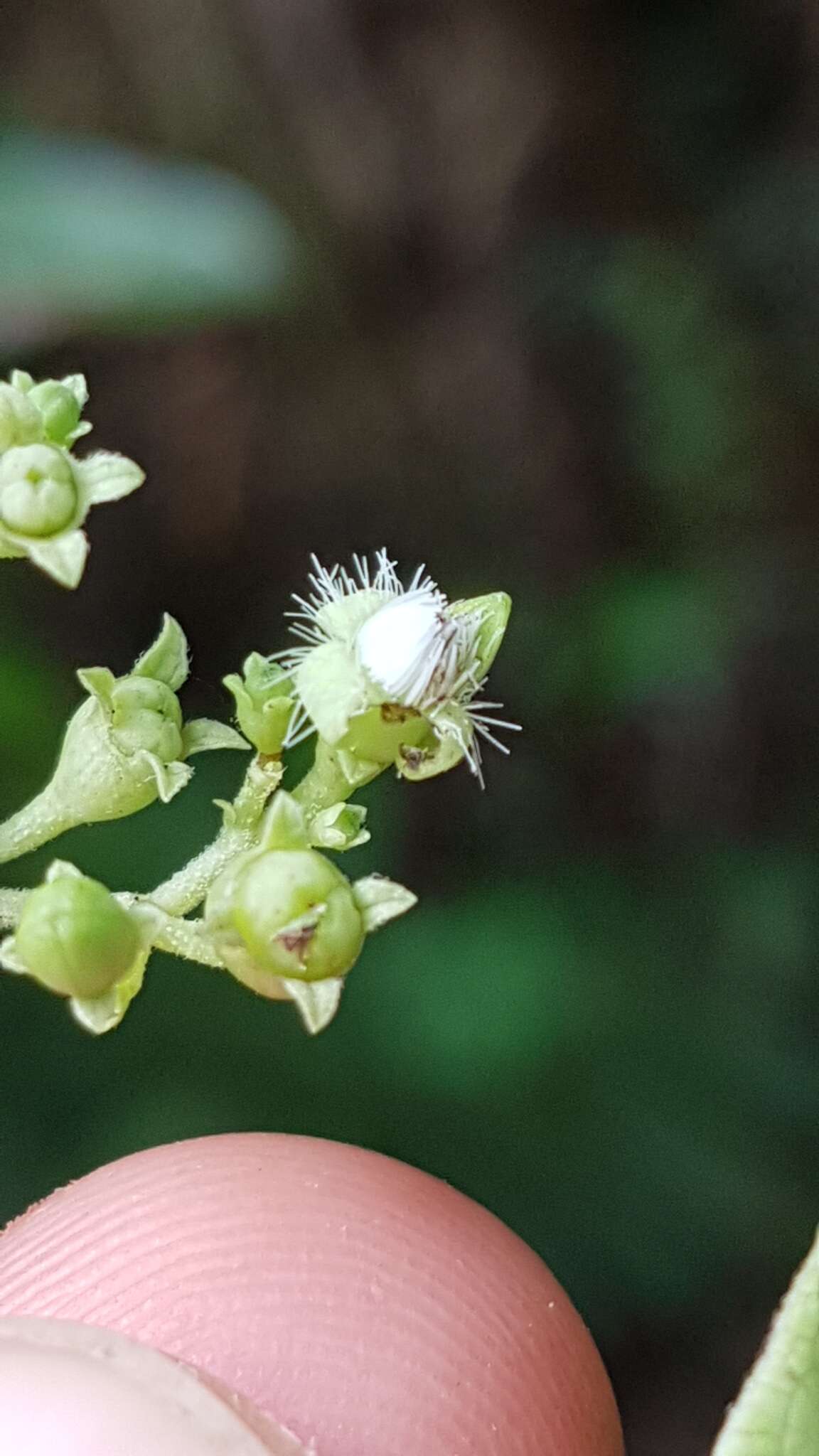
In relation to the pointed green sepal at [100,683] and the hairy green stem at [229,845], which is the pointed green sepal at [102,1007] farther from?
the pointed green sepal at [100,683]

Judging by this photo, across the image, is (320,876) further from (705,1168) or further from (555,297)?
(555,297)

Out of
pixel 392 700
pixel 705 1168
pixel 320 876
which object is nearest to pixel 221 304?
pixel 392 700

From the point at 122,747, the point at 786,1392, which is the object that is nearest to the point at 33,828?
the point at 122,747

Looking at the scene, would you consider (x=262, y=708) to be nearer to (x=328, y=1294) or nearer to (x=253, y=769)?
(x=253, y=769)

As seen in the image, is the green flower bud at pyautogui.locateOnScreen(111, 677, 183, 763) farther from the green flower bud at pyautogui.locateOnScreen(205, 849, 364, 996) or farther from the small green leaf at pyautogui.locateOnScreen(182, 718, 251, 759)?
the green flower bud at pyautogui.locateOnScreen(205, 849, 364, 996)

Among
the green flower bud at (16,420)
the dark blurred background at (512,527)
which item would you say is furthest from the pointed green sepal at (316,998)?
the dark blurred background at (512,527)

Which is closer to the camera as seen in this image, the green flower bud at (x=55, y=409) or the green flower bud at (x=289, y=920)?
the green flower bud at (x=289, y=920)
